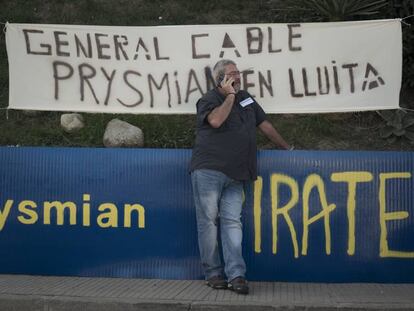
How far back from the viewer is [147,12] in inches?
364

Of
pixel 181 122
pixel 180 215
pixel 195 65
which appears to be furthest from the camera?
pixel 181 122

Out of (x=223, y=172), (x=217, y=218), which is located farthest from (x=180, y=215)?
(x=223, y=172)

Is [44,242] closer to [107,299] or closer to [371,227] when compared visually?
[107,299]

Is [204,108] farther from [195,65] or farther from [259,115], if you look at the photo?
[195,65]

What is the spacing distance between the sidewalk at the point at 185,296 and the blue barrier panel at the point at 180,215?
165mm

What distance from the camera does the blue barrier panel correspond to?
5625mm

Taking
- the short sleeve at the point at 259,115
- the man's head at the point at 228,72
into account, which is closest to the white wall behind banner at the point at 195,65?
the short sleeve at the point at 259,115

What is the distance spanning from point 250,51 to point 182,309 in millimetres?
2405

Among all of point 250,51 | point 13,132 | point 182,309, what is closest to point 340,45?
point 250,51

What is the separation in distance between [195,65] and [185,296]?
2094 millimetres

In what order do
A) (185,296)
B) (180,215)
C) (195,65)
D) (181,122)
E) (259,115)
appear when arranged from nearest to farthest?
(185,296) → (259,115) → (180,215) → (195,65) → (181,122)

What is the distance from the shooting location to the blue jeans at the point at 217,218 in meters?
5.34

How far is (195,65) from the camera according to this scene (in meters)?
6.16

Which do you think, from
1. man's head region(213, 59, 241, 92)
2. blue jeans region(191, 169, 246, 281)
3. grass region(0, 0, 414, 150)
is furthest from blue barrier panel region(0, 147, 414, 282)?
grass region(0, 0, 414, 150)
